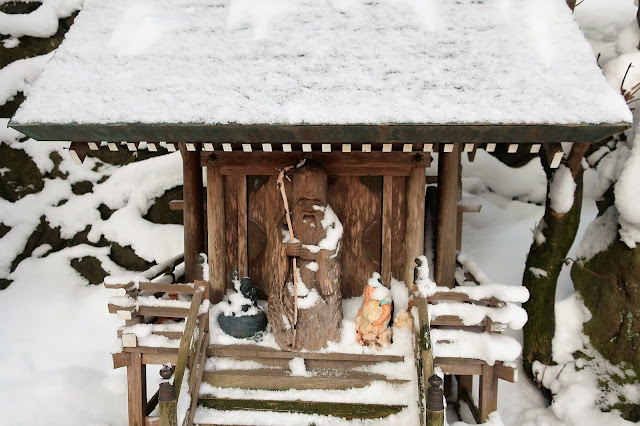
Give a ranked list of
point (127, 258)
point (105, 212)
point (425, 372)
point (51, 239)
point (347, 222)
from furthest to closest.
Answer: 1. point (105, 212)
2. point (51, 239)
3. point (127, 258)
4. point (347, 222)
5. point (425, 372)

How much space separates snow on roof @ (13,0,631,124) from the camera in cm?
449

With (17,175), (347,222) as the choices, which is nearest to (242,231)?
(347,222)

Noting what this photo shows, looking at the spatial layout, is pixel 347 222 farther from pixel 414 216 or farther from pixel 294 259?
pixel 294 259

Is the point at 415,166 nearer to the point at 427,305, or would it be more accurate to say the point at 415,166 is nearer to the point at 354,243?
the point at 354,243

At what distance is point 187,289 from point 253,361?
44.2 inches

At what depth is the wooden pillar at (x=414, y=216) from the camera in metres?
5.64

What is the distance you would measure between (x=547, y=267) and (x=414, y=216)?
3.00 meters

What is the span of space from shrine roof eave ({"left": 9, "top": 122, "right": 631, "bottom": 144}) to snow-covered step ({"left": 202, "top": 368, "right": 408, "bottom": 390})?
255 centimetres

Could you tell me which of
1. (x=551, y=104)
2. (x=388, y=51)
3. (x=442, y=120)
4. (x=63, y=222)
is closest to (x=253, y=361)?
(x=442, y=120)

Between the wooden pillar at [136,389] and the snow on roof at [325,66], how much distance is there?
9.22 feet

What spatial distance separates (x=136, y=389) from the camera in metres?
5.73

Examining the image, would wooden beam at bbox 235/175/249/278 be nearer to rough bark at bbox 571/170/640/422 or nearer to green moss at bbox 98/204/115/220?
rough bark at bbox 571/170/640/422

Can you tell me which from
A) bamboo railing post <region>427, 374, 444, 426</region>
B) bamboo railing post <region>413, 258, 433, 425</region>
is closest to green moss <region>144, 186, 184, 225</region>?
bamboo railing post <region>413, 258, 433, 425</region>

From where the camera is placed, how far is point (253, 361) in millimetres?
5434
